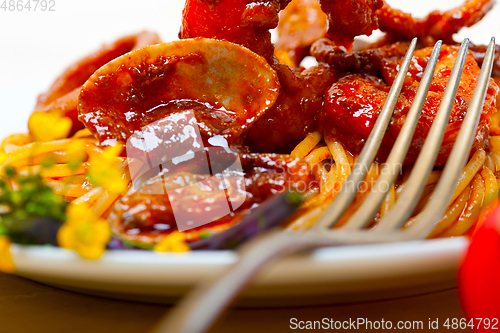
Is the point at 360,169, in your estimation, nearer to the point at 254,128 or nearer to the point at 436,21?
the point at 254,128

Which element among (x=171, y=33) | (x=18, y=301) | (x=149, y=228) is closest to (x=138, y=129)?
(x=149, y=228)

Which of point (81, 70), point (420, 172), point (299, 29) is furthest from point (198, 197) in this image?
point (299, 29)

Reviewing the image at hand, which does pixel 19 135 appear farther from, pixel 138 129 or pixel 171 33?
pixel 171 33

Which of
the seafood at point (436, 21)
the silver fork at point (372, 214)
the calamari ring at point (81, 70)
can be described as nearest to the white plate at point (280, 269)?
the silver fork at point (372, 214)

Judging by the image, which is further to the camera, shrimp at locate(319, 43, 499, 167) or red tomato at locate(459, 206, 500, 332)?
shrimp at locate(319, 43, 499, 167)

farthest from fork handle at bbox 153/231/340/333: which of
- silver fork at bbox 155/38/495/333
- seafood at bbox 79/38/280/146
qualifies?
seafood at bbox 79/38/280/146

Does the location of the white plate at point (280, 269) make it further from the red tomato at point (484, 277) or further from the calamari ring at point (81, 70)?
the calamari ring at point (81, 70)

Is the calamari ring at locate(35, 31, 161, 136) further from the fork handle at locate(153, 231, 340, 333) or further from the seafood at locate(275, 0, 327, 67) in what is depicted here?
the fork handle at locate(153, 231, 340, 333)

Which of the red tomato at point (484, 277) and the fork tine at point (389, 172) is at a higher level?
the fork tine at point (389, 172)
